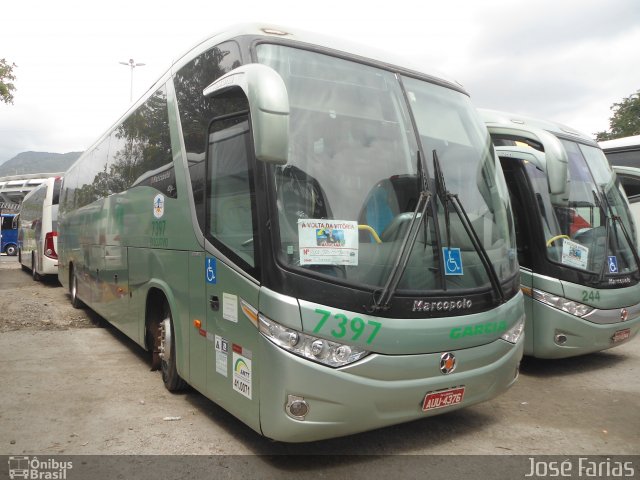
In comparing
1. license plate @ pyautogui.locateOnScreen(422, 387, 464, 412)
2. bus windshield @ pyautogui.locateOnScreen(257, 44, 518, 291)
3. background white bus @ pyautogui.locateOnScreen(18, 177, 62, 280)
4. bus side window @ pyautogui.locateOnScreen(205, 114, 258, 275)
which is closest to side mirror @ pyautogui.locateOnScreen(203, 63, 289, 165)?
bus windshield @ pyautogui.locateOnScreen(257, 44, 518, 291)

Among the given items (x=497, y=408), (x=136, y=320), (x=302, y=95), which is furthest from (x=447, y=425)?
(x=136, y=320)

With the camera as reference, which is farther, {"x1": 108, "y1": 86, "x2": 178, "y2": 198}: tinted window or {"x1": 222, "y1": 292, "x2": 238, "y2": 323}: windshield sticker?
{"x1": 108, "y1": 86, "x2": 178, "y2": 198}: tinted window

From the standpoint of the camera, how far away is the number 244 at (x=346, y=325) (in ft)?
11.3

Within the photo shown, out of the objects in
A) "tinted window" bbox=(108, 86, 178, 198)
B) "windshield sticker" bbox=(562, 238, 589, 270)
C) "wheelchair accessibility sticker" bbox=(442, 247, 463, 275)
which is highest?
"tinted window" bbox=(108, 86, 178, 198)

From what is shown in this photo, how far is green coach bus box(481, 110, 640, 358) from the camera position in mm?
6113

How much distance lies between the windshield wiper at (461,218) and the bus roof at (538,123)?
3124mm

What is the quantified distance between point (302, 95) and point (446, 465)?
2.78 m

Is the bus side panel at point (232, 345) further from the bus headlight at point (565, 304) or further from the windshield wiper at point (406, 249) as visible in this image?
the bus headlight at point (565, 304)

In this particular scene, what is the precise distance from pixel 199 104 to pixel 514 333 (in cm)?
321

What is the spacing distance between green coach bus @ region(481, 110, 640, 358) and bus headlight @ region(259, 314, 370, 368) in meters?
3.35

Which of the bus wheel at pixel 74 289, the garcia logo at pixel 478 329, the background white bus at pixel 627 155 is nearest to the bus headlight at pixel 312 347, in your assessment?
the garcia logo at pixel 478 329

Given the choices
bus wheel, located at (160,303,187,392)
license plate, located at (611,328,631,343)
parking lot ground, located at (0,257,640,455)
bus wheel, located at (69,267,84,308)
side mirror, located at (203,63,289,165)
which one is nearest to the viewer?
side mirror, located at (203,63,289,165)

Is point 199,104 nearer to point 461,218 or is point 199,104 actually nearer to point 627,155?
point 461,218

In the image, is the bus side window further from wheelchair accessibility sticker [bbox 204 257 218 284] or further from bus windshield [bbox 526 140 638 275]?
bus windshield [bbox 526 140 638 275]
